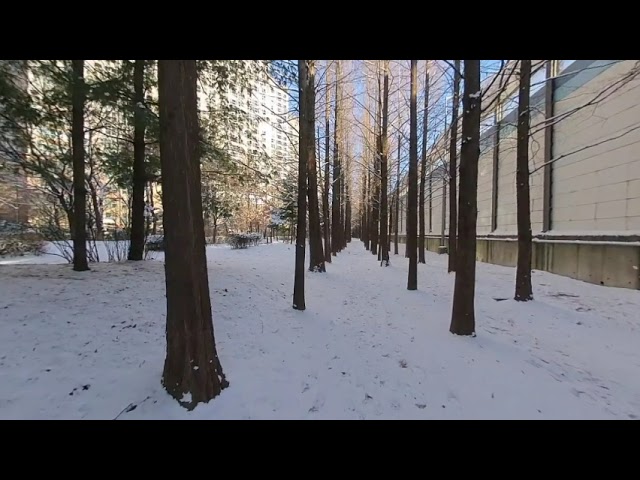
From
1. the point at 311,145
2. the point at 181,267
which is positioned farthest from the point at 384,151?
the point at 181,267

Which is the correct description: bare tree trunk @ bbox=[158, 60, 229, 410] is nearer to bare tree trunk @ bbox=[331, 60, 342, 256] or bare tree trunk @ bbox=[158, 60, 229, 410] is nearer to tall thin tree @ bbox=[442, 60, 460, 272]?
tall thin tree @ bbox=[442, 60, 460, 272]

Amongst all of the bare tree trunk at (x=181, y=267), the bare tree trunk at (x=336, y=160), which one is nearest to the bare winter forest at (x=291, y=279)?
the bare tree trunk at (x=181, y=267)

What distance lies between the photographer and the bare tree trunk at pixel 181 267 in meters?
2.64

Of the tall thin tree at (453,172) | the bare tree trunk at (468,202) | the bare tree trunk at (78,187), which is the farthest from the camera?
the tall thin tree at (453,172)

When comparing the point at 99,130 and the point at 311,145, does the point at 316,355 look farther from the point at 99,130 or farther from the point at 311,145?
the point at 99,130

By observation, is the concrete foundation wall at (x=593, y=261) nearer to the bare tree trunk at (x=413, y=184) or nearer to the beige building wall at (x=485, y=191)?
the beige building wall at (x=485, y=191)

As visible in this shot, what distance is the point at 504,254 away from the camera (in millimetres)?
14328

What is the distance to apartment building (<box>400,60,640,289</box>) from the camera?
8.07m

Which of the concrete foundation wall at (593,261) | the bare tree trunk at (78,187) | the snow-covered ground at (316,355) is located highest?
the bare tree trunk at (78,187)

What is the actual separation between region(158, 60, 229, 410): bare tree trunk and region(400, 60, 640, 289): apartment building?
6.68 meters

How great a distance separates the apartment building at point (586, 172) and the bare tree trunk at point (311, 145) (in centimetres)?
414

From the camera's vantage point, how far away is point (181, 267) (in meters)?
2.73

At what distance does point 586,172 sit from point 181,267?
41.2 feet

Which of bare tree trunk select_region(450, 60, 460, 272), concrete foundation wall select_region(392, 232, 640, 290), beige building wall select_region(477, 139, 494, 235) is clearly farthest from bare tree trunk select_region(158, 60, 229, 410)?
beige building wall select_region(477, 139, 494, 235)
